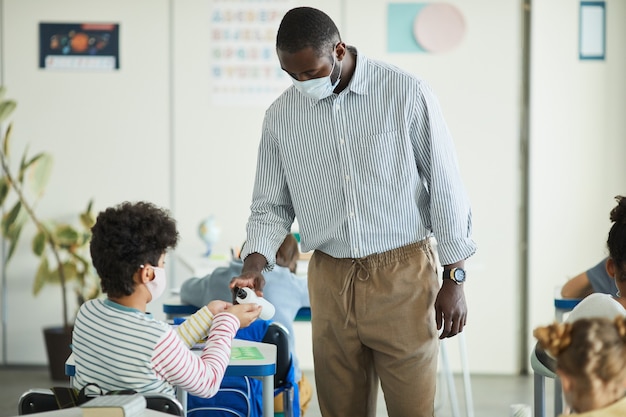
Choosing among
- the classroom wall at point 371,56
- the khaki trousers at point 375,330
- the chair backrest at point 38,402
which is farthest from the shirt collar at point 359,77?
the classroom wall at point 371,56

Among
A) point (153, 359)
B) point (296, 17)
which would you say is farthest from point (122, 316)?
point (296, 17)

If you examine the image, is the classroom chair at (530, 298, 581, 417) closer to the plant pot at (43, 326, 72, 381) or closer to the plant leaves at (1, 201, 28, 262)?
the plant pot at (43, 326, 72, 381)

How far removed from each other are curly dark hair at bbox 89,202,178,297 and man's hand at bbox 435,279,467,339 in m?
0.66

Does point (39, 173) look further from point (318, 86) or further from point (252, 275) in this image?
point (318, 86)

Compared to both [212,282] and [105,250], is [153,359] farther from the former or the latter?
[212,282]

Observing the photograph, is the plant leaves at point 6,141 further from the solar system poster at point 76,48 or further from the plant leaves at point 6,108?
the solar system poster at point 76,48

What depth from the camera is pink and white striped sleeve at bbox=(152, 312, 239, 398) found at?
2051 millimetres

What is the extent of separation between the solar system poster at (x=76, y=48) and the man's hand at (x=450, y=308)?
11.1 ft

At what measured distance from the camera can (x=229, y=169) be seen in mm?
5195

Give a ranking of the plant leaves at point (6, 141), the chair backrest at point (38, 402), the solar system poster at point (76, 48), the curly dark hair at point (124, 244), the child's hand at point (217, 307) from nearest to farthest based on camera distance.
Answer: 1. the chair backrest at point (38, 402)
2. the curly dark hair at point (124, 244)
3. the child's hand at point (217, 307)
4. the plant leaves at point (6, 141)
5. the solar system poster at point (76, 48)

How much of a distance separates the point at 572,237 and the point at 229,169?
187cm

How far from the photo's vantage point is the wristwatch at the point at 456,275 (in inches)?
87.5

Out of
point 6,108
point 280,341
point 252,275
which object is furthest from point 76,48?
point 252,275

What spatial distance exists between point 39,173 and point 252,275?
2.95 meters
